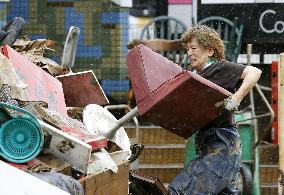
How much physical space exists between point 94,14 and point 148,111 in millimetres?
5942

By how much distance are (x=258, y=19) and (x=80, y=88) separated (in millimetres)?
4736

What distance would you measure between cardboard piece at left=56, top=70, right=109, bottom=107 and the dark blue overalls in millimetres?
1656

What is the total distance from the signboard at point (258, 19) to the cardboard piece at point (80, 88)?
4315 mm

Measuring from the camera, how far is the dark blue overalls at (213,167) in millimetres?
5750

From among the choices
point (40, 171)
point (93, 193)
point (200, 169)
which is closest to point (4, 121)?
point (40, 171)

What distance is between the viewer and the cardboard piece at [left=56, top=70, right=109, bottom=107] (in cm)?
704

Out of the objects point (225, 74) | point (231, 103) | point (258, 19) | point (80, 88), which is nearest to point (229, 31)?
point (258, 19)

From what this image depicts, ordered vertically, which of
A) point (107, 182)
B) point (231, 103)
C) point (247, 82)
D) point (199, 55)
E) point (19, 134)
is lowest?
point (107, 182)

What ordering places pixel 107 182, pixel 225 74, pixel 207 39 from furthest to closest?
pixel 207 39, pixel 225 74, pixel 107 182

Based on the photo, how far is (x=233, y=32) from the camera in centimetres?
1090

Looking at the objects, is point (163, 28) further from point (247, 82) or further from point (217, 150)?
point (247, 82)

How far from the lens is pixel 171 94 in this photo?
529 centimetres

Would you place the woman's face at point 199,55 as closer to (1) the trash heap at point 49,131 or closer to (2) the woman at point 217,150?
(2) the woman at point 217,150

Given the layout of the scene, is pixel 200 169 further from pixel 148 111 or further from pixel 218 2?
pixel 218 2
